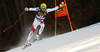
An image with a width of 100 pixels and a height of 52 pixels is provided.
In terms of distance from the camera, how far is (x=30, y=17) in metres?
6.76

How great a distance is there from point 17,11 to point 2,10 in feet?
2.20

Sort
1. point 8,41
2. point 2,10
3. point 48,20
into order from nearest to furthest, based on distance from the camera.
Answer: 1. point 2,10
2. point 8,41
3. point 48,20

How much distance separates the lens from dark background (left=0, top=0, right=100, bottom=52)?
633 centimetres

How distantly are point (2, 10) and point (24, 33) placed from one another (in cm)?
151

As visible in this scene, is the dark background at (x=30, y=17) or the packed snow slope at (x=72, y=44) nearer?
the packed snow slope at (x=72, y=44)

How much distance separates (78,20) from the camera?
24.8 feet

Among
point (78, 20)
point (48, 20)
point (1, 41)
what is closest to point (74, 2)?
point (78, 20)

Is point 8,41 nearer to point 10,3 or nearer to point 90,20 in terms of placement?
point 10,3

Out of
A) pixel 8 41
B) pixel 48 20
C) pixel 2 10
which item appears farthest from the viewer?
pixel 48 20

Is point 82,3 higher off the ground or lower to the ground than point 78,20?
higher

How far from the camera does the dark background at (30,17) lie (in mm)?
6332

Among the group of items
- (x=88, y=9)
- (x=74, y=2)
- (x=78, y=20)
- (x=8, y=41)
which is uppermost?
(x=74, y=2)

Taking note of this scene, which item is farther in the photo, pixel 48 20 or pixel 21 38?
pixel 48 20

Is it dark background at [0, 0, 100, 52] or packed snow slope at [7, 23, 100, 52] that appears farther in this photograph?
dark background at [0, 0, 100, 52]
